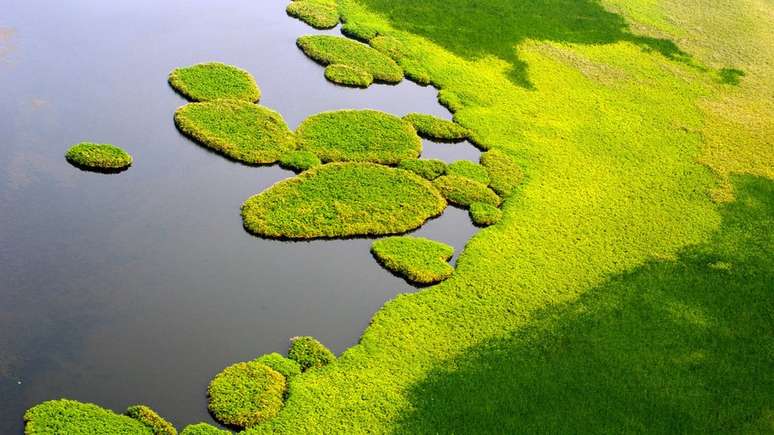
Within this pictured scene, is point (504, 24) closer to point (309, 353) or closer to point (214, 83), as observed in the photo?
point (214, 83)

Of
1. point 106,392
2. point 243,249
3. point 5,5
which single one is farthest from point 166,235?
point 5,5

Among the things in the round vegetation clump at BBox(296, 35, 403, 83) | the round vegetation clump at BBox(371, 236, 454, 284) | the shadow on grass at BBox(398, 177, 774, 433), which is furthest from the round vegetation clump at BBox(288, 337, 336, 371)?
the round vegetation clump at BBox(296, 35, 403, 83)

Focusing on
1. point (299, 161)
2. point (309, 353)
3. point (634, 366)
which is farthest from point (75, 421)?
point (634, 366)

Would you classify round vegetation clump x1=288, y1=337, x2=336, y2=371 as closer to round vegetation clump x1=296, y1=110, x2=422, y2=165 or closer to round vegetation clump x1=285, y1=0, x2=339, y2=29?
round vegetation clump x1=296, y1=110, x2=422, y2=165

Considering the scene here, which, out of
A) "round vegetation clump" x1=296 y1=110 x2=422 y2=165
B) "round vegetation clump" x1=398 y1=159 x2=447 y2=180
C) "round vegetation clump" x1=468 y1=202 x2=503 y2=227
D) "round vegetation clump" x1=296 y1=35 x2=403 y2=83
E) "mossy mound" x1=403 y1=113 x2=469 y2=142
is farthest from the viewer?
"round vegetation clump" x1=296 y1=35 x2=403 y2=83

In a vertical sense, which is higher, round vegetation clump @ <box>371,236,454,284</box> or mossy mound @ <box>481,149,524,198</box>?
mossy mound @ <box>481,149,524,198</box>
